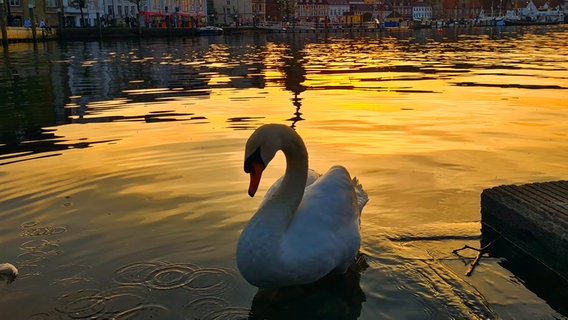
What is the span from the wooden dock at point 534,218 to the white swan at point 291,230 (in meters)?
1.40

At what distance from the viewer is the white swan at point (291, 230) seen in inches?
146

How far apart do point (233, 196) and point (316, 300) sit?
2333mm

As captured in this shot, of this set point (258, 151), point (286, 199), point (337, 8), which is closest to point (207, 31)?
point (286, 199)

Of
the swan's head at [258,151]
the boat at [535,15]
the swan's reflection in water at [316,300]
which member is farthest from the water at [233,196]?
the boat at [535,15]

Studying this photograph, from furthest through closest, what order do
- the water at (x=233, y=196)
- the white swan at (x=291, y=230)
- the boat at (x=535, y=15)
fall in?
the boat at (x=535, y=15) < the water at (x=233, y=196) < the white swan at (x=291, y=230)

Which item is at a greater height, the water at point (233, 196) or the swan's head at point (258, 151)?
the swan's head at point (258, 151)

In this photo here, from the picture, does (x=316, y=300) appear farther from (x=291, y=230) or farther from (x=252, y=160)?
(x=252, y=160)

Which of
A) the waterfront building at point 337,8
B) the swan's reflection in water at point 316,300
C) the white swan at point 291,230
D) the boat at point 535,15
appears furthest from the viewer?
the waterfront building at point 337,8

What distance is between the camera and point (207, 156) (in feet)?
25.7

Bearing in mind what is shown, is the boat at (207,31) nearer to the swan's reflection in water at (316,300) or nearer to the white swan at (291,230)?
the white swan at (291,230)

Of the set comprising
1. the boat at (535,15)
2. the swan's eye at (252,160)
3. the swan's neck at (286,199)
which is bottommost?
the swan's neck at (286,199)

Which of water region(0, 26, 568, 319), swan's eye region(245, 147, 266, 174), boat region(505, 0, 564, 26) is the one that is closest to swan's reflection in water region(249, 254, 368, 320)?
water region(0, 26, 568, 319)

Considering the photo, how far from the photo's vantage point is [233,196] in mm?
6137

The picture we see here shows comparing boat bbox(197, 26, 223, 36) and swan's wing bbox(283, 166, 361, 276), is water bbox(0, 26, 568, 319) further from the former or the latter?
boat bbox(197, 26, 223, 36)
